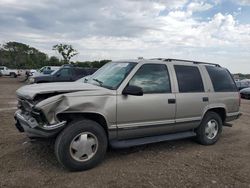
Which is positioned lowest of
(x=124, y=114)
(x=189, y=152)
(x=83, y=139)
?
(x=189, y=152)

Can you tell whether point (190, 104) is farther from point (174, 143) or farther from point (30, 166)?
point (30, 166)

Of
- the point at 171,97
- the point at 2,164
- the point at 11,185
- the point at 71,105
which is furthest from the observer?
the point at 171,97

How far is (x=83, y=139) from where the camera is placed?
437 centimetres

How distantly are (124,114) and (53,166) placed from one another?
4.66 feet

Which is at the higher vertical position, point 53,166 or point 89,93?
point 89,93

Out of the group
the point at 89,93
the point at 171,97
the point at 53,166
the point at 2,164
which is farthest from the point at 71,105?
the point at 171,97

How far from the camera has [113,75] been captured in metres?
5.23

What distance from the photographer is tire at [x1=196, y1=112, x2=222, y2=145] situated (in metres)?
6.09

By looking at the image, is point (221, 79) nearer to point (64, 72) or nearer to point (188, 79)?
point (188, 79)

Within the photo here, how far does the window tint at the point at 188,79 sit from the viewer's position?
5.68 metres

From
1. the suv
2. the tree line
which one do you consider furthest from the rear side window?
the tree line

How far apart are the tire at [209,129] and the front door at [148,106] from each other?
966 mm

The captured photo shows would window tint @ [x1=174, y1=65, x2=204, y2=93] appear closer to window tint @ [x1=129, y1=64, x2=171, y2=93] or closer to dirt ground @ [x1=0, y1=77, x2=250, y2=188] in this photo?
window tint @ [x1=129, y1=64, x2=171, y2=93]

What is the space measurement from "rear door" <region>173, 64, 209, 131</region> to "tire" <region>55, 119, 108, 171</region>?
1.77 metres
